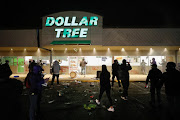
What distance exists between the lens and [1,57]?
1695cm

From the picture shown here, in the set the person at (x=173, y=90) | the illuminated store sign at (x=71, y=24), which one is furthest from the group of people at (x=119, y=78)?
the illuminated store sign at (x=71, y=24)

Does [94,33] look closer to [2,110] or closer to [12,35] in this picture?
[12,35]

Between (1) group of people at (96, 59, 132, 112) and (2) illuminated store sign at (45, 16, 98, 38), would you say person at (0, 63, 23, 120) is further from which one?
(2) illuminated store sign at (45, 16, 98, 38)

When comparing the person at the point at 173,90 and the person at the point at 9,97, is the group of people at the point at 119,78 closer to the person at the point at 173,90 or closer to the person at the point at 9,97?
the person at the point at 173,90

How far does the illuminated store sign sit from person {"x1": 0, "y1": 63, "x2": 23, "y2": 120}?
11.7 m

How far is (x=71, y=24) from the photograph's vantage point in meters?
13.3

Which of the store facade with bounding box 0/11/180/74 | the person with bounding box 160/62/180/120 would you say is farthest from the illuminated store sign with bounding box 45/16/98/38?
the person with bounding box 160/62/180/120

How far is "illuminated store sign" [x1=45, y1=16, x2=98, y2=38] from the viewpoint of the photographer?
13227 mm

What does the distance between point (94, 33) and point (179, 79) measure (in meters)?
11.2

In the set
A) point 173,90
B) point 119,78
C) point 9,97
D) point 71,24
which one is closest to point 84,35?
point 71,24

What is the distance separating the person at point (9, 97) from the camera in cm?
184

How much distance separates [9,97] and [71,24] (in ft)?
41.3

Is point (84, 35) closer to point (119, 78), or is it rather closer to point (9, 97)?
point (119, 78)

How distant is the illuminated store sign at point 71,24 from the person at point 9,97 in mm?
11698
